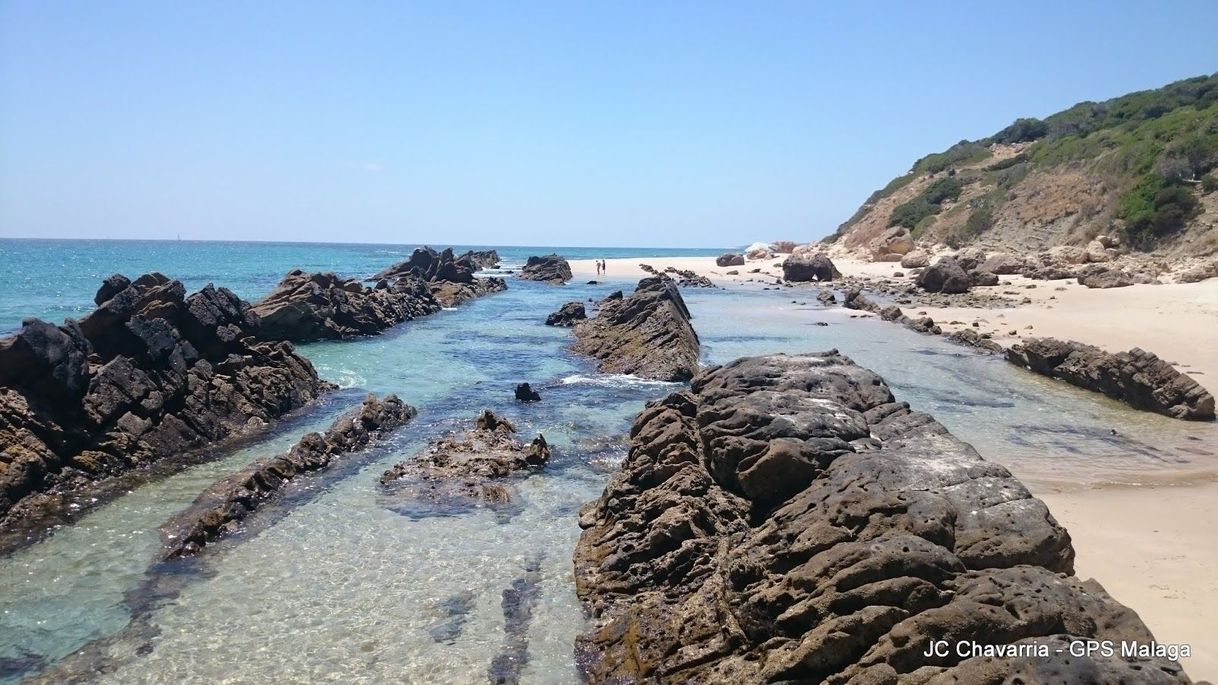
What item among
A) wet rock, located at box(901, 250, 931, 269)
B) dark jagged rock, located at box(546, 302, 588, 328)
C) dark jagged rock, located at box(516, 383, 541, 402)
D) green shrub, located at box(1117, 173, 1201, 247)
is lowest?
dark jagged rock, located at box(516, 383, 541, 402)

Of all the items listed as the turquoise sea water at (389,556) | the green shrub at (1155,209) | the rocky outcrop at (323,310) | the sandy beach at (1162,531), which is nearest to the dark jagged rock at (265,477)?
the turquoise sea water at (389,556)

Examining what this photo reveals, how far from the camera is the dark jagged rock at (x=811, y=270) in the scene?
6700 centimetres

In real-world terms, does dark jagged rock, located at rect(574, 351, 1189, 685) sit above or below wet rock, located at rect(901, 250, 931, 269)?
below

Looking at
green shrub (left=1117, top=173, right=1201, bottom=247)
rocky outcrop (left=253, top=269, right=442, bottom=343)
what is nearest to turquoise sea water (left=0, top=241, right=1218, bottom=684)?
rocky outcrop (left=253, top=269, right=442, bottom=343)

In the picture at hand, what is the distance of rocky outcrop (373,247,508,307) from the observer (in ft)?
182

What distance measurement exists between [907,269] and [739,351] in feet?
136

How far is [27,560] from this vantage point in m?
10.5

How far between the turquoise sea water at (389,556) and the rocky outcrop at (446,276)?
31.7 m

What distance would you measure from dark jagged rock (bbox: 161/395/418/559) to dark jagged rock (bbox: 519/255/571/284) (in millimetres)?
58896

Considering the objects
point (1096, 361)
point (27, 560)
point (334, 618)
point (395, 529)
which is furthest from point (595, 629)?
point (1096, 361)

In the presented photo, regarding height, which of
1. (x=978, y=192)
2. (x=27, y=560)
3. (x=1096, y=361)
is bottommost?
(x=27, y=560)

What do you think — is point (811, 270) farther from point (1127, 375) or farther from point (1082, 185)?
point (1127, 375)

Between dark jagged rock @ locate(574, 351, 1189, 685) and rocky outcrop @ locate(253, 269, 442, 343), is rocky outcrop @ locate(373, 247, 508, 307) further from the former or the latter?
dark jagged rock @ locate(574, 351, 1189, 685)

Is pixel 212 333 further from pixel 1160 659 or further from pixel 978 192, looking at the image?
pixel 978 192
